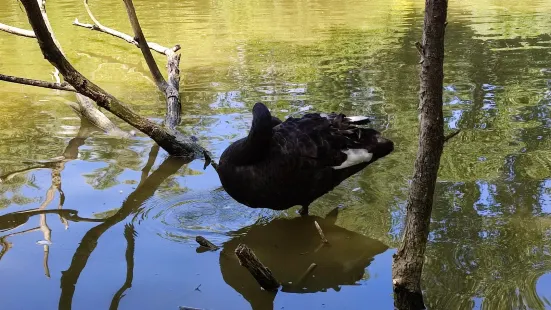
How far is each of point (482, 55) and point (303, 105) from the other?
4661mm

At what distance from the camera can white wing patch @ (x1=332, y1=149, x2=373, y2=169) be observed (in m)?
4.52

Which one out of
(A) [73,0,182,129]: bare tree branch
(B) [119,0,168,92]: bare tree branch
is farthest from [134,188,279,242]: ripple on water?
(B) [119,0,168,92]: bare tree branch

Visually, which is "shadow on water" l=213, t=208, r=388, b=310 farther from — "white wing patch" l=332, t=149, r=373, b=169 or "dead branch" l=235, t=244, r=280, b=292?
"white wing patch" l=332, t=149, r=373, b=169

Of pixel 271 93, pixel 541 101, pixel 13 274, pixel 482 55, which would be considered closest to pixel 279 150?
pixel 13 274

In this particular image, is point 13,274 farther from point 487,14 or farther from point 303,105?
point 487,14

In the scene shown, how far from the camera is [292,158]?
4.37 m

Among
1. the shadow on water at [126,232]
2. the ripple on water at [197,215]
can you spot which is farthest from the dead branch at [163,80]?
the ripple on water at [197,215]

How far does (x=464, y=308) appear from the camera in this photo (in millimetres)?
3412

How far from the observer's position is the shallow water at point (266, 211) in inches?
147

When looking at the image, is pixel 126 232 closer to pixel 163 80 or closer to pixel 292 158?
pixel 292 158

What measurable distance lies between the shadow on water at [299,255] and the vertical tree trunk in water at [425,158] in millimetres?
592

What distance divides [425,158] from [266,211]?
2.11 metres

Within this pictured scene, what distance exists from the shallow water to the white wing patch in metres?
0.46

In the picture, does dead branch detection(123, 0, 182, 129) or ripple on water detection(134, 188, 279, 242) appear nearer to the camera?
ripple on water detection(134, 188, 279, 242)
